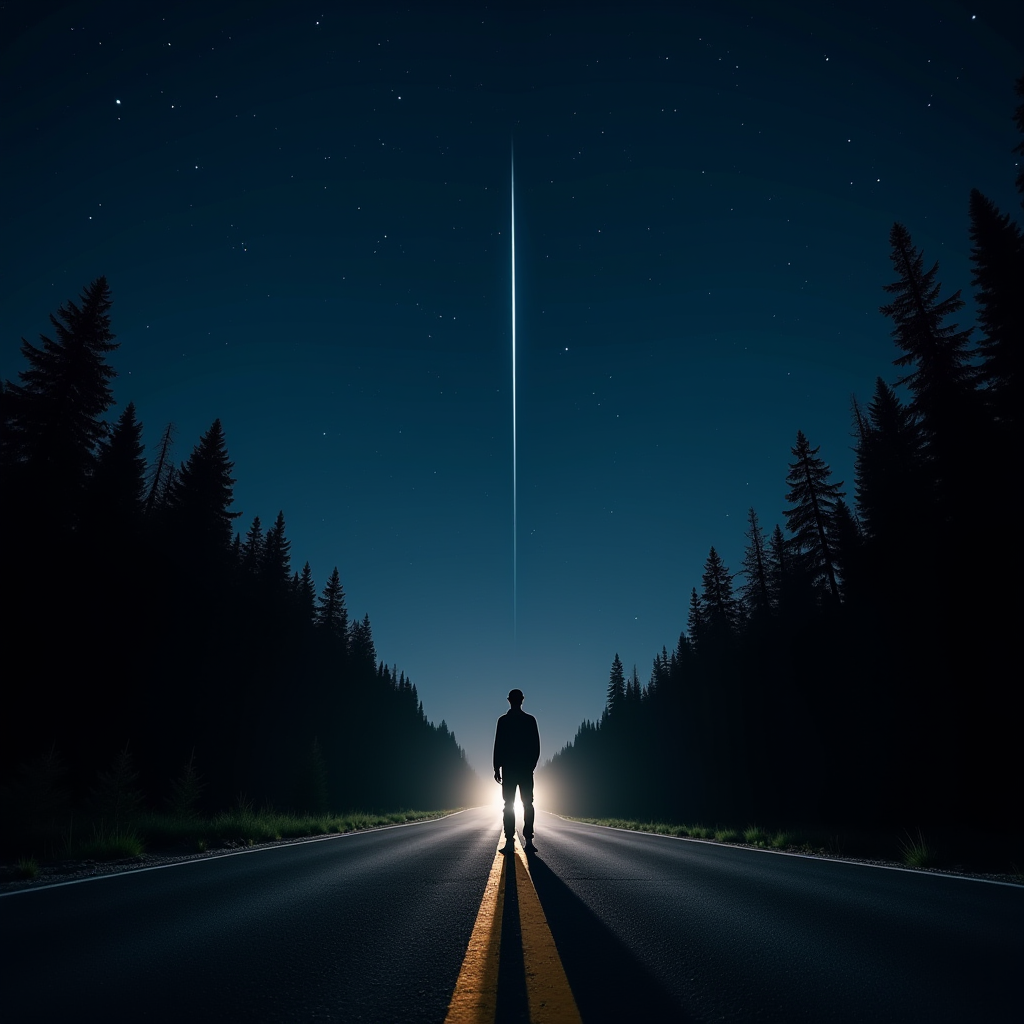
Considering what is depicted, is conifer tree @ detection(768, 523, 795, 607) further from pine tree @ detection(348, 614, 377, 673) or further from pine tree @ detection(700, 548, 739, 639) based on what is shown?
pine tree @ detection(348, 614, 377, 673)

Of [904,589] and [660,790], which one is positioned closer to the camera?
[904,589]

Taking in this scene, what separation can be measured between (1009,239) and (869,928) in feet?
72.9

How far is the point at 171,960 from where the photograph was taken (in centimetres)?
306

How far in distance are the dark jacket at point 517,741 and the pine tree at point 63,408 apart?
21.4 m

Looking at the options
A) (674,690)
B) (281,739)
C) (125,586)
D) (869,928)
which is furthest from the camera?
(674,690)

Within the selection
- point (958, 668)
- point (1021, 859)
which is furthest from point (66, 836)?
point (958, 668)

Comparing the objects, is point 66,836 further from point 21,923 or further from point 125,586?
point 125,586

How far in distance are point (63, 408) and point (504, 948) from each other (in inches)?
1029

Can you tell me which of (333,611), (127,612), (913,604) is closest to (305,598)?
(333,611)

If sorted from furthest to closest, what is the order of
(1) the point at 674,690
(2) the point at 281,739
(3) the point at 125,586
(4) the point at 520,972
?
(1) the point at 674,690, (2) the point at 281,739, (3) the point at 125,586, (4) the point at 520,972

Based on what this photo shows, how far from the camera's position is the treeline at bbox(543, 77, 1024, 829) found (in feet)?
58.0

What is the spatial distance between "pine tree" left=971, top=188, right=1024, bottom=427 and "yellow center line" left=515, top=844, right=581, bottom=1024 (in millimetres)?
20644

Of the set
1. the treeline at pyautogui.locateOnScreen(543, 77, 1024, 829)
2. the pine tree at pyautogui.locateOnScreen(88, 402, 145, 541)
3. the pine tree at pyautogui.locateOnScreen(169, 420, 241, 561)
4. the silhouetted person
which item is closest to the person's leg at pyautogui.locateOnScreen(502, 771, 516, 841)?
the silhouetted person

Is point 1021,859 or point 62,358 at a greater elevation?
point 62,358
